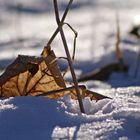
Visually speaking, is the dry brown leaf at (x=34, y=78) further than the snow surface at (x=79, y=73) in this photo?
Yes

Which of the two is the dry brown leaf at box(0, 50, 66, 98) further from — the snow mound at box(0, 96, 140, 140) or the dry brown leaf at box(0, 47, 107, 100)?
the snow mound at box(0, 96, 140, 140)

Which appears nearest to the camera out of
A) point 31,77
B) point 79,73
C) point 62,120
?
point 62,120

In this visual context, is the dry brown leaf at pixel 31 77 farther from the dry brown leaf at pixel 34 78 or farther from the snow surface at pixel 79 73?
the snow surface at pixel 79 73

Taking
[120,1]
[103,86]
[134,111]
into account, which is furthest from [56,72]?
[120,1]

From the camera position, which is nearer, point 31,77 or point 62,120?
point 62,120

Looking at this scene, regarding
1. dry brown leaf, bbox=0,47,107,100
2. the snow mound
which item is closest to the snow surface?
the snow mound

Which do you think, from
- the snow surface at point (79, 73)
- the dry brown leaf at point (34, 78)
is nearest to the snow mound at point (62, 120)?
the snow surface at point (79, 73)

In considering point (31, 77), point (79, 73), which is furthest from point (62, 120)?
point (79, 73)

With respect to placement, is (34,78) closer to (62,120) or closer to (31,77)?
(31,77)

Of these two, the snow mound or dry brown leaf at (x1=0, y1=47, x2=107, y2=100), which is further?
dry brown leaf at (x1=0, y1=47, x2=107, y2=100)

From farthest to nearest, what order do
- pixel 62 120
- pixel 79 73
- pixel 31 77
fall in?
pixel 79 73 < pixel 31 77 < pixel 62 120
